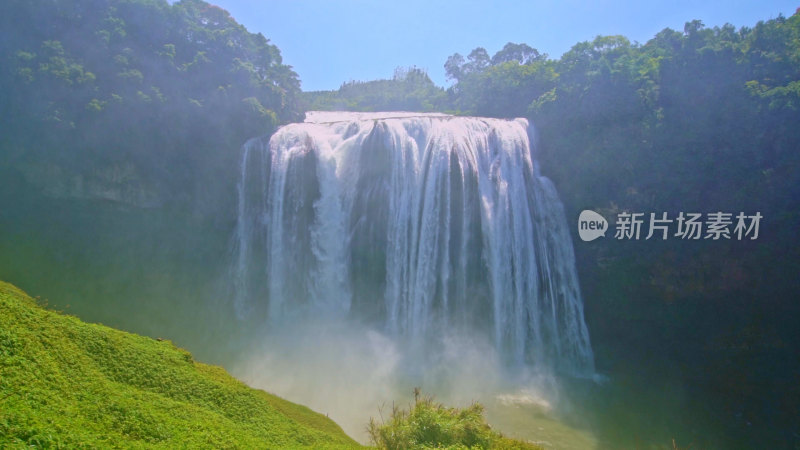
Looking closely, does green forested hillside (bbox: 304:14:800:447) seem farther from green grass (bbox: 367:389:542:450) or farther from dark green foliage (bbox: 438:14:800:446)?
green grass (bbox: 367:389:542:450)

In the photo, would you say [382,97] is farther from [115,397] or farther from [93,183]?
[115,397]

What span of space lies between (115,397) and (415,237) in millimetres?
11897

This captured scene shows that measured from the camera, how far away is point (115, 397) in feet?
23.4

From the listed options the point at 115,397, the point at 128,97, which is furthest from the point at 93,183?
the point at 115,397

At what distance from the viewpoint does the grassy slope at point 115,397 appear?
5961mm

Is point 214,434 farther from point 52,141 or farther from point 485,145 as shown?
point 52,141

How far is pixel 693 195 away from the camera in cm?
1806

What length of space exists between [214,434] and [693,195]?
1918 cm

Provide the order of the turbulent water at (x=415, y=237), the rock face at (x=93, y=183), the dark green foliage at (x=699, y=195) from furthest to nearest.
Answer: the rock face at (x=93, y=183)
the turbulent water at (x=415, y=237)
the dark green foliage at (x=699, y=195)

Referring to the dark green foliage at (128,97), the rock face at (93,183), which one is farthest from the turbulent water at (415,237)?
the rock face at (93,183)

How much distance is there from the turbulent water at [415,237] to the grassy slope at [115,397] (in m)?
8.39

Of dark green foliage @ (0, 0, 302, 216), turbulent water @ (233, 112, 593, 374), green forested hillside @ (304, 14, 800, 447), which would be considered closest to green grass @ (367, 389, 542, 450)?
turbulent water @ (233, 112, 593, 374)

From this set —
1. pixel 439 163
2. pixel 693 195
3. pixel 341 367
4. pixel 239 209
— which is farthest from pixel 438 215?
pixel 693 195

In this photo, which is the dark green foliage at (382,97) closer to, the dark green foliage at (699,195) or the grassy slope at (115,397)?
the dark green foliage at (699,195)
